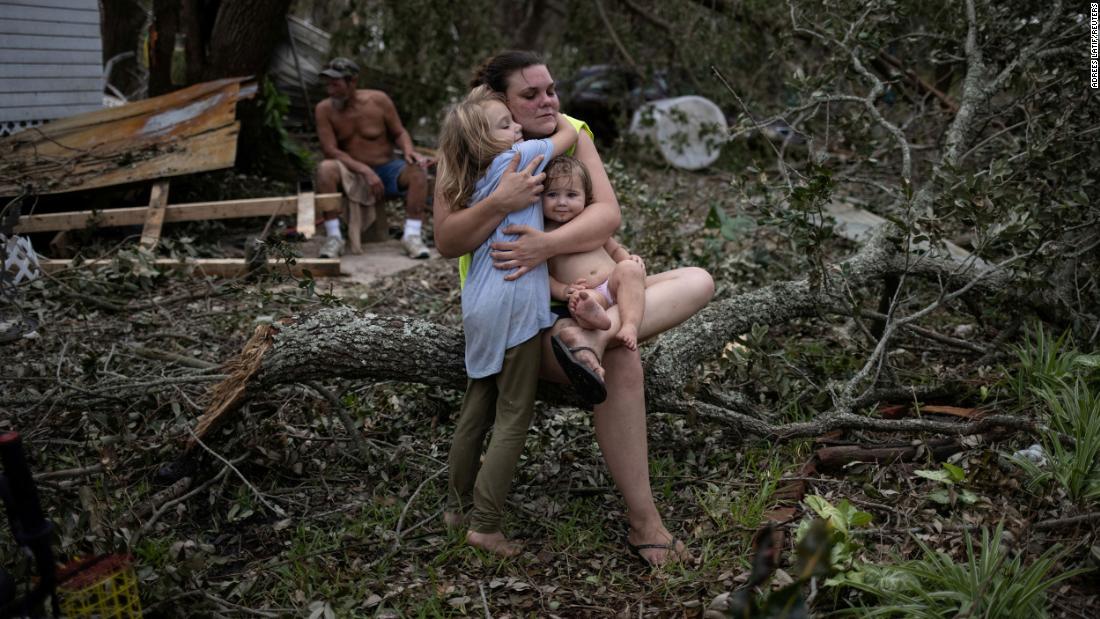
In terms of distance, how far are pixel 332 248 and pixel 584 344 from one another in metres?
4.30

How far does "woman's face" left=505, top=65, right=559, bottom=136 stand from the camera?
9.91 ft

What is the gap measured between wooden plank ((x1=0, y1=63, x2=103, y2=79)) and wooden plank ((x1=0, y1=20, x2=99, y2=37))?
27 cm

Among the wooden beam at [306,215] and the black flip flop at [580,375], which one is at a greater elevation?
the black flip flop at [580,375]

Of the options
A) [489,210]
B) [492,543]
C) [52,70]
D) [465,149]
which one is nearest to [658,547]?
[492,543]

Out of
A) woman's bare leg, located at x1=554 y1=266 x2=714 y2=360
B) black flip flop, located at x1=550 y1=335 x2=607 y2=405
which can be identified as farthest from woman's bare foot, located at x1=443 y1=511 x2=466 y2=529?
black flip flop, located at x1=550 y1=335 x2=607 y2=405

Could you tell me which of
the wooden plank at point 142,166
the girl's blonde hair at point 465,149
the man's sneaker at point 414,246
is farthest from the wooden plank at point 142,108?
the girl's blonde hair at point 465,149


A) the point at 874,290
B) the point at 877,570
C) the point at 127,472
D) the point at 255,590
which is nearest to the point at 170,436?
the point at 127,472

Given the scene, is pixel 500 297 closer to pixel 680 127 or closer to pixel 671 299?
pixel 671 299

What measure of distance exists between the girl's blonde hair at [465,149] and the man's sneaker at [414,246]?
3895 mm

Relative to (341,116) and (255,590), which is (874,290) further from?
(341,116)

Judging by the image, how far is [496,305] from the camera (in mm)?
2891

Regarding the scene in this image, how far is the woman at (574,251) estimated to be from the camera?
9.53 ft

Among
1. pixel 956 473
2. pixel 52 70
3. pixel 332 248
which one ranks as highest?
pixel 52 70

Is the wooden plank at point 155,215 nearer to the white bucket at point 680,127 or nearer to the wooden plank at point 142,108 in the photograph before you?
the wooden plank at point 142,108
